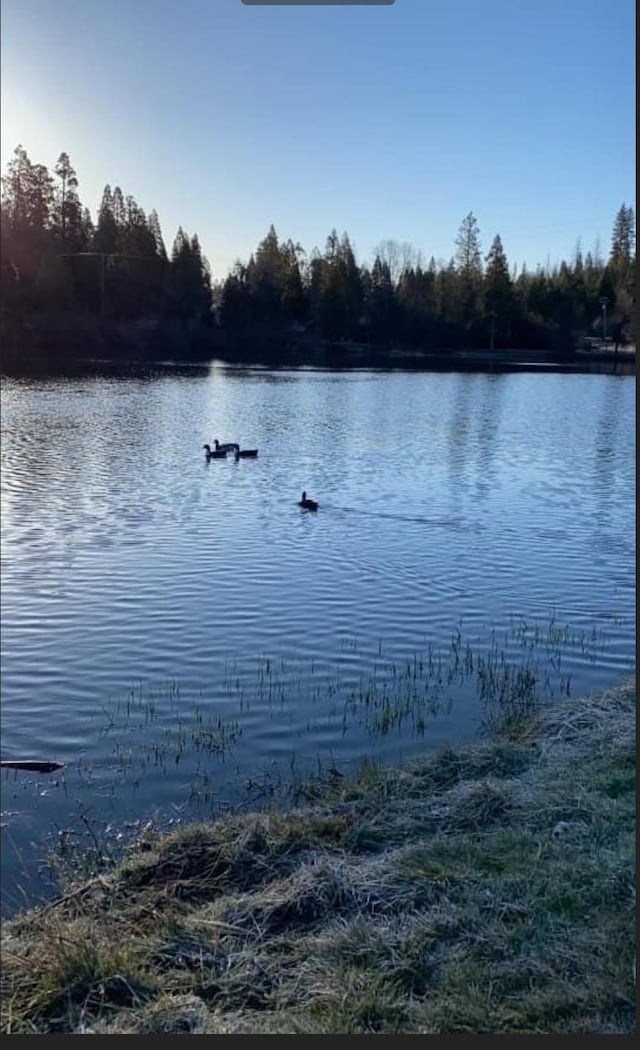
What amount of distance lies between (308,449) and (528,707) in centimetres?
1681

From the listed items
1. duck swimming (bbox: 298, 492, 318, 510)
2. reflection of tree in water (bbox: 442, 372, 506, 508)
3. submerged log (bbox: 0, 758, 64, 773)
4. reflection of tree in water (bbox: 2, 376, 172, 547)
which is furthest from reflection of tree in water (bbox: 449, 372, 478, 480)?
submerged log (bbox: 0, 758, 64, 773)

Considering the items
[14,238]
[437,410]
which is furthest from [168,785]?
[437,410]

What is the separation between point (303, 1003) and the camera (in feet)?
11.3

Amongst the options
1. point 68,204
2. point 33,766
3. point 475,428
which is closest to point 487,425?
point 475,428

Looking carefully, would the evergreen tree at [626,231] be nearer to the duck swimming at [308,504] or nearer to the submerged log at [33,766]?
the submerged log at [33,766]

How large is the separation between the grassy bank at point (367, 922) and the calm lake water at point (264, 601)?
0.84 meters

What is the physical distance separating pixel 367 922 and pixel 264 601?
22.9ft

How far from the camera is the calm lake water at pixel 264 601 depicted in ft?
22.6

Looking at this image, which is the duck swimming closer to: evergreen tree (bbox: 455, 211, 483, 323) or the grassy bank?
evergreen tree (bbox: 455, 211, 483, 323)

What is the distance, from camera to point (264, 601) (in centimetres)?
1096

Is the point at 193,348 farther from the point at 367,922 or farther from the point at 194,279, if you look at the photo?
the point at 367,922

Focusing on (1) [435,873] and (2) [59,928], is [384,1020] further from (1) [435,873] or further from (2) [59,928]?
(2) [59,928]

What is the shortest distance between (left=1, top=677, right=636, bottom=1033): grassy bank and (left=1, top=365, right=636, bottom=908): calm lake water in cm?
84

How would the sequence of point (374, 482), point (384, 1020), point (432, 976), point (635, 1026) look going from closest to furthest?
point (635, 1026) < point (384, 1020) < point (432, 976) < point (374, 482)
